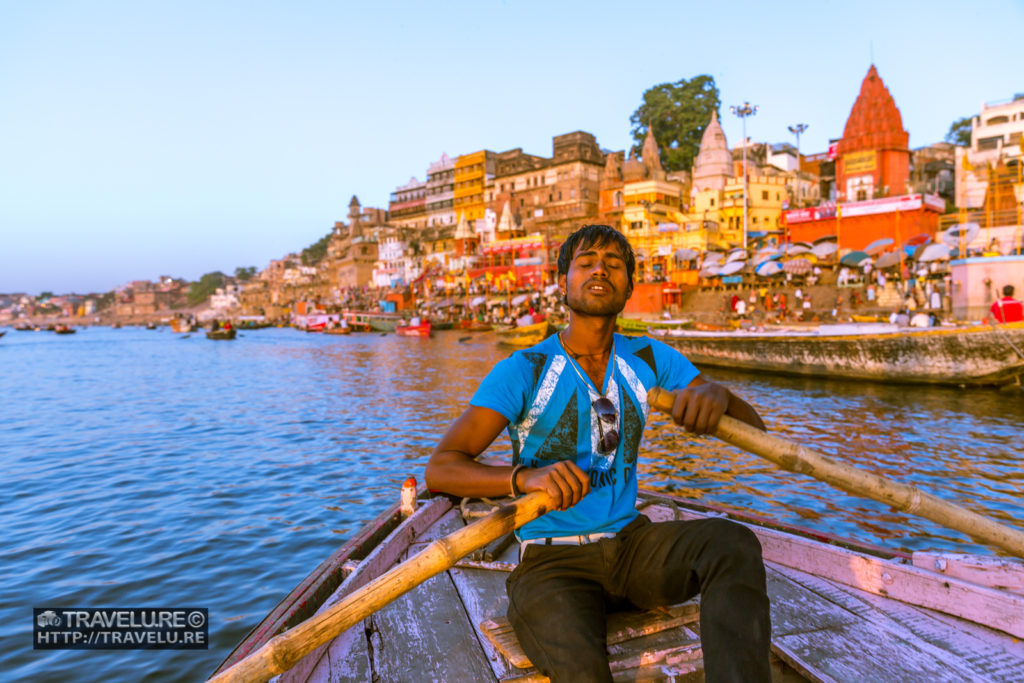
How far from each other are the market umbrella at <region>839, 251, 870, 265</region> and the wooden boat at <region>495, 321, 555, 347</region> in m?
17.0

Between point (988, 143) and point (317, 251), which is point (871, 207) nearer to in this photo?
point (988, 143)

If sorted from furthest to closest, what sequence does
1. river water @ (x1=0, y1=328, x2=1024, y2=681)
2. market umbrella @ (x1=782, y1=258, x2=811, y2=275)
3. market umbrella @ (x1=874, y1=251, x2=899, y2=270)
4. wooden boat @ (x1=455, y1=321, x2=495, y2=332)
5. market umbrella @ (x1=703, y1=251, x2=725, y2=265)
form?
wooden boat @ (x1=455, y1=321, x2=495, y2=332) < market umbrella @ (x1=703, y1=251, x2=725, y2=265) < market umbrella @ (x1=782, y1=258, x2=811, y2=275) < market umbrella @ (x1=874, y1=251, x2=899, y2=270) < river water @ (x1=0, y1=328, x2=1024, y2=681)

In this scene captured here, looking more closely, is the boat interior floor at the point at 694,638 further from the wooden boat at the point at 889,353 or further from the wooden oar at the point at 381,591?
the wooden boat at the point at 889,353

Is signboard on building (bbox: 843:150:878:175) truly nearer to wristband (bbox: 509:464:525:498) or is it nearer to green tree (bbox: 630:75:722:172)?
green tree (bbox: 630:75:722:172)

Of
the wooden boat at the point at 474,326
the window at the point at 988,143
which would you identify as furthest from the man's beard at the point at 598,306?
the window at the point at 988,143

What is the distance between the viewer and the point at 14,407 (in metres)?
21.1

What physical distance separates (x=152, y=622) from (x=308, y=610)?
353 centimetres

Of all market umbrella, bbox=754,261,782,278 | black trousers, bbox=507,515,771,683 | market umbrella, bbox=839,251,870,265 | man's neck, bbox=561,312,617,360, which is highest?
market umbrella, bbox=839,251,870,265

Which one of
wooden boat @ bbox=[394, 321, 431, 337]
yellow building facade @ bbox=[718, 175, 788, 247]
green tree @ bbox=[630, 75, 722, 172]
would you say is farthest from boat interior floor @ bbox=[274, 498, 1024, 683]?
green tree @ bbox=[630, 75, 722, 172]

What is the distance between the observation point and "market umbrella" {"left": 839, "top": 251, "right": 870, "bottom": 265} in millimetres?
33594

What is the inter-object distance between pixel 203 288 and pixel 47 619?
201m

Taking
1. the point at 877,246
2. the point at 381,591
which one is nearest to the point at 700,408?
the point at 381,591

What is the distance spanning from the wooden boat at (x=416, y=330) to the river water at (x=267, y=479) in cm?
3050

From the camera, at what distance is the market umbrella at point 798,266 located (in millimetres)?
34594
